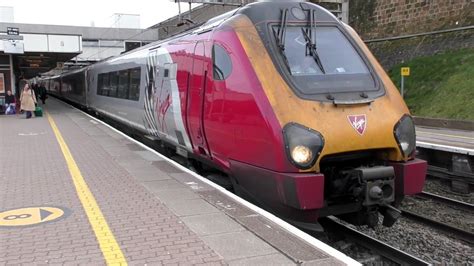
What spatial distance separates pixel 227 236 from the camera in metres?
4.82

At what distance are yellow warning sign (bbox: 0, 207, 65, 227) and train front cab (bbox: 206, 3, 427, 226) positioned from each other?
2264mm

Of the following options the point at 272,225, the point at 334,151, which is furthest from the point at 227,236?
the point at 334,151

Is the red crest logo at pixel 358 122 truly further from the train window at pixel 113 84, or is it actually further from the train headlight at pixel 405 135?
the train window at pixel 113 84

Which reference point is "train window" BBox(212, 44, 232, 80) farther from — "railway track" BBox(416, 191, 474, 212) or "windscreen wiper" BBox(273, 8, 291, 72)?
"railway track" BBox(416, 191, 474, 212)

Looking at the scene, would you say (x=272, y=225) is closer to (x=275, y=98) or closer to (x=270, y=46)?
(x=275, y=98)

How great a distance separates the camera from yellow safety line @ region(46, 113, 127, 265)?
14.4 feet

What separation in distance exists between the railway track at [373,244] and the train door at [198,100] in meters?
2.04

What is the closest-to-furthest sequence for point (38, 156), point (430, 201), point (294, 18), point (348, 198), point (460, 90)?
1. point (348, 198)
2. point (294, 18)
3. point (430, 201)
4. point (38, 156)
5. point (460, 90)

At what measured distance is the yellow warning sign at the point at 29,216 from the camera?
5.56 m

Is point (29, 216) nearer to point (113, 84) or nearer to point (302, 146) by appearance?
point (302, 146)

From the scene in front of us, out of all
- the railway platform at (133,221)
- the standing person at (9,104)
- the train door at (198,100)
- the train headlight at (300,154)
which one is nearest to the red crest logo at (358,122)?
the train headlight at (300,154)

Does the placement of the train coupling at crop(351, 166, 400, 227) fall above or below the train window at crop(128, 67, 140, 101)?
below

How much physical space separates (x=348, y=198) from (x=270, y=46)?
208cm

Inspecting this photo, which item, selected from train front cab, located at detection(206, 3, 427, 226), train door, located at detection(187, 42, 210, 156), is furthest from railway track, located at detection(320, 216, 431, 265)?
train door, located at detection(187, 42, 210, 156)
